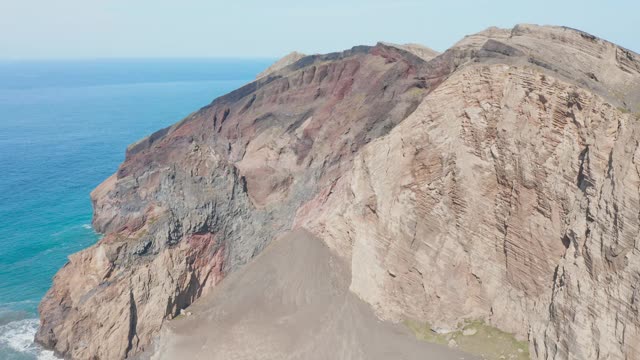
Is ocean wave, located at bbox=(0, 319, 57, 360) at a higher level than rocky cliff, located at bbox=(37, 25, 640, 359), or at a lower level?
lower

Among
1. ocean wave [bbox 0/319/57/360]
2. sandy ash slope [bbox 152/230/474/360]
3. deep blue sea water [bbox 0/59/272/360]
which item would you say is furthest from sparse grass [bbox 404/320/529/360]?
deep blue sea water [bbox 0/59/272/360]

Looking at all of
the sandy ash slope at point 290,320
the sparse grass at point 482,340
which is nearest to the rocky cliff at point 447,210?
the sparse grass at point 482,340

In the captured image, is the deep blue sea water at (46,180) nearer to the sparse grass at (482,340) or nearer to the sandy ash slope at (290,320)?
the sandy ash slope at (290,320)

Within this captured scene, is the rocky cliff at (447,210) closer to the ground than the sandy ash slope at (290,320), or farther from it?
farther from it

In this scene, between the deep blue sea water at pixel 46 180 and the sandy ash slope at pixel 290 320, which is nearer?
the sandy ash slope at pixel 290 320

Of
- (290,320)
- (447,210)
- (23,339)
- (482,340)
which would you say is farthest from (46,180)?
(482,340)

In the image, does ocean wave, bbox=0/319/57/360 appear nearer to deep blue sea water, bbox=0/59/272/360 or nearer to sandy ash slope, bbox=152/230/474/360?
deep blue sea water, bbox=0/59/272/360
